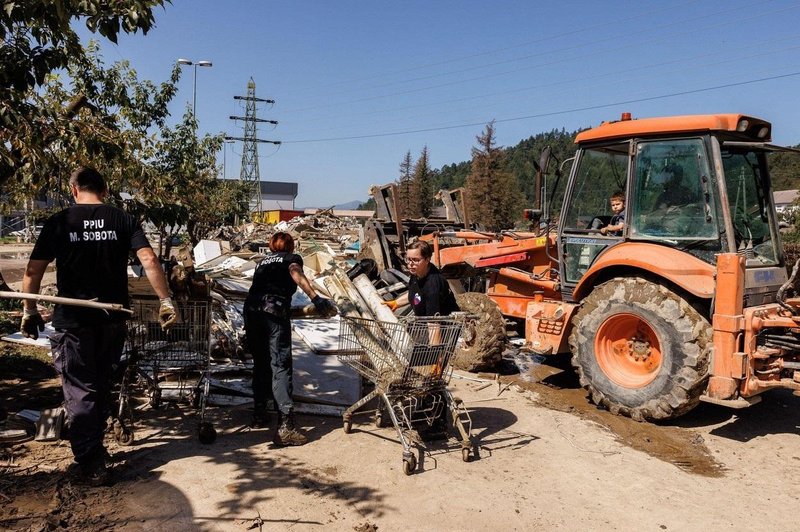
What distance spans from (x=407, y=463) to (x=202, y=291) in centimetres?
259

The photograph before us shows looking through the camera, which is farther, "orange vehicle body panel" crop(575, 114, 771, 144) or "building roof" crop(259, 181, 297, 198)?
"building roof" crop(259, 181, 297, 198)

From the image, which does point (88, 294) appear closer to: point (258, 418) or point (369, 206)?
point (258, 418)

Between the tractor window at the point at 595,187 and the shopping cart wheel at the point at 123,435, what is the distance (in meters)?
5.01

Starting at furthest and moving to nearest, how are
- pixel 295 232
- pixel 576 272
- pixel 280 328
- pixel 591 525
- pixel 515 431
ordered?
pixel 295 232, pixel 576 272, pixel 515 431, pixel 280 328, pixel 591 525

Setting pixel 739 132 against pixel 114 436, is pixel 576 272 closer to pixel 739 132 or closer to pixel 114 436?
pixel 739 132

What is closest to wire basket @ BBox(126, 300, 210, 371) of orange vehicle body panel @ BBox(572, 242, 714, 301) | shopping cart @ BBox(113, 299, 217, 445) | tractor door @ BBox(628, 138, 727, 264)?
shopping cart @ BBox(113, 299, 217, 445)

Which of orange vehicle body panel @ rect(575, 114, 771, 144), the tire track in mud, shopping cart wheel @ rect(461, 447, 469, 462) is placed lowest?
the tire track in mud

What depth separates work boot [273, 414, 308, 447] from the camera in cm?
487

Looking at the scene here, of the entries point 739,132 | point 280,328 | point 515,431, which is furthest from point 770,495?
point 280,328

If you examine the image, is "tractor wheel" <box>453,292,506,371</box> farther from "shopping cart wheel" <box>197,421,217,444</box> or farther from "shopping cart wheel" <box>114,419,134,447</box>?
"shopping cart wheel" <box>114,419,134,447</box>

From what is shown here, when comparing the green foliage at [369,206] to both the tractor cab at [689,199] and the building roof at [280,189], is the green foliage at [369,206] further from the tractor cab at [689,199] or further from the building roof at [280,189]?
the tractor cab at [689,199]

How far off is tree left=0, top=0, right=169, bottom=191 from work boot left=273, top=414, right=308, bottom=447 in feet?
8.96

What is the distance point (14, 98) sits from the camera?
472cm

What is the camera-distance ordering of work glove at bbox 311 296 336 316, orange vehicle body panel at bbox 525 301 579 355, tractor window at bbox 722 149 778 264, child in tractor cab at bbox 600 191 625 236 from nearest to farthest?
1. work glove at bbox 311 296 336 316
2. tractor window at bbox 722 149 778 264
3. child in tractor cab at bbox 600 191 625 236
4. orange vehicle body panel at bbox 525 301 579 355
